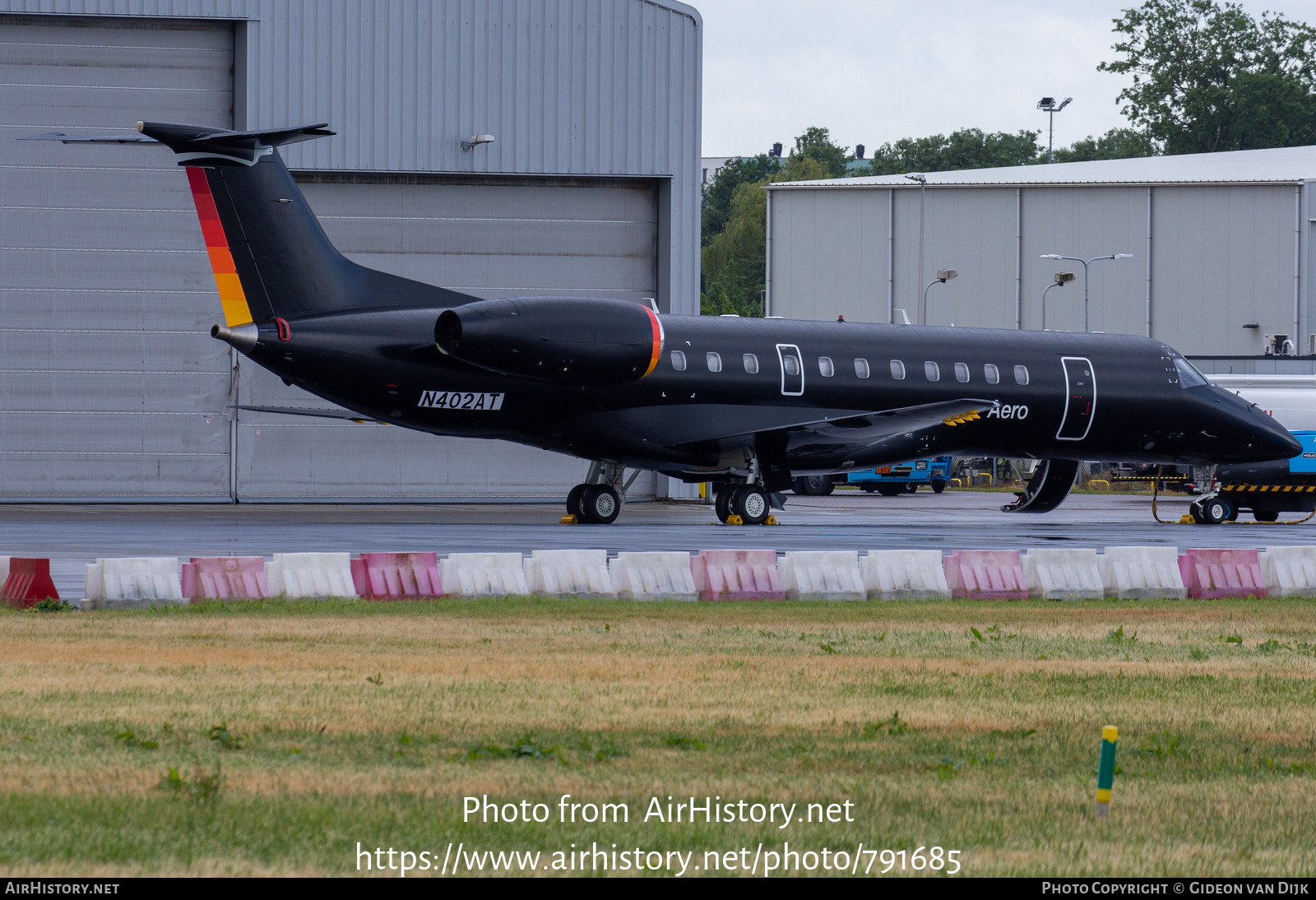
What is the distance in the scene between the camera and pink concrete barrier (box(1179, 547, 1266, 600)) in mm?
21484

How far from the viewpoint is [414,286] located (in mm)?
30422

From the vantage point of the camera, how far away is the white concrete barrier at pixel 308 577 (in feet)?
59.8

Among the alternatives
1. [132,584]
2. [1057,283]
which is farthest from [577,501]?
[1057,283]

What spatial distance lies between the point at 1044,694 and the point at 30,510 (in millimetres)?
33106

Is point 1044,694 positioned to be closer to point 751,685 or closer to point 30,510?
point 751,685

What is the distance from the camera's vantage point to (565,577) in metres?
19.1

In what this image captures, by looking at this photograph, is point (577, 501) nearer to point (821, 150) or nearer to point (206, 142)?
point (206, 142)

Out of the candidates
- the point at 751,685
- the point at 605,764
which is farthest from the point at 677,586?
the point at 605,764

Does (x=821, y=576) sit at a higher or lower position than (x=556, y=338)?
lower

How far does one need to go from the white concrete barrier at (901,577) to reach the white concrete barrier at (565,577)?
3.10m

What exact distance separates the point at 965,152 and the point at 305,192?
113m

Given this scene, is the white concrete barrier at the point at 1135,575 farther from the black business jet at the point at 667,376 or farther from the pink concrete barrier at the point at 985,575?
the black business jet at the point at 667,376

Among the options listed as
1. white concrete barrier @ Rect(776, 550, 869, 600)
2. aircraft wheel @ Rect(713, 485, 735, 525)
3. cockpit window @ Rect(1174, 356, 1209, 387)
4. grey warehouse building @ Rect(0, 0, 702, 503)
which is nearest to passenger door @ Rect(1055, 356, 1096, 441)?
cockpit window @ Rect(1174, 356, 1209, 387)

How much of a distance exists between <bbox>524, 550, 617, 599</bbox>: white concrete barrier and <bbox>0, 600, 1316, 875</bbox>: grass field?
2056 millimetres
